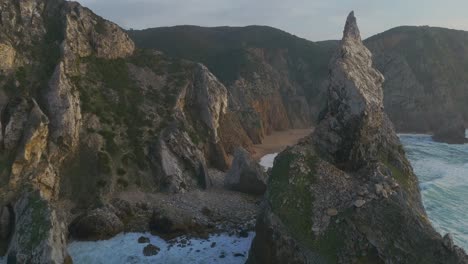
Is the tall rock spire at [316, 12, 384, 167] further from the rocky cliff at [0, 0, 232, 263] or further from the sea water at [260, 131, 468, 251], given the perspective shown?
the rocky cliff at [0, 0, 232, 263]

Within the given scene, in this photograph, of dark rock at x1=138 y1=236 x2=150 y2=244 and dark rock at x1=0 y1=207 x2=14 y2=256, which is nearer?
dark rock at x1=0 y1=207 x2=14 y2=256

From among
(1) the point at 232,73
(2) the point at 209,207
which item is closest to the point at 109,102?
(2) the point at 209,207

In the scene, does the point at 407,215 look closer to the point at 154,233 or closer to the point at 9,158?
the point at 154,233

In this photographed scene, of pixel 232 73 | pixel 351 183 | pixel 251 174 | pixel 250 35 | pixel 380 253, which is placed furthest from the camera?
pixel 250 35

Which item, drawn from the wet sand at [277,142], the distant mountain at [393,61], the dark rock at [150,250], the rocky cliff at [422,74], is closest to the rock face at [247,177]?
the dark rock at [150,250]

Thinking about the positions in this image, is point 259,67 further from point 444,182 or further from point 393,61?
point 444,182

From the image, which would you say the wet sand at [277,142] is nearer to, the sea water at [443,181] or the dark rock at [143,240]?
the sea water at [443,181]


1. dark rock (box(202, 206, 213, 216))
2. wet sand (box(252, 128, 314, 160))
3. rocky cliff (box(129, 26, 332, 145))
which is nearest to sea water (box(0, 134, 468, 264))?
dark rock (box(202, 206, 213, 216))
